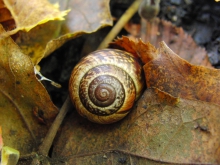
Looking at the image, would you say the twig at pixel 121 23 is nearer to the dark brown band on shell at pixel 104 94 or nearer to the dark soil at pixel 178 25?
the dark soil at pixel 178 25

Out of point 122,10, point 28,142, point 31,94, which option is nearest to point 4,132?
point 28,142

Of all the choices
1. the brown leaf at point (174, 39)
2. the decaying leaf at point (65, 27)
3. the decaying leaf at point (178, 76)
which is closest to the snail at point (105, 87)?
the decaying leaf at point (178, 76)

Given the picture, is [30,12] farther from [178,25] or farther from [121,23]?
[178,25]

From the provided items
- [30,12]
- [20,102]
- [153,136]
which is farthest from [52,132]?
Answer: [30,12]

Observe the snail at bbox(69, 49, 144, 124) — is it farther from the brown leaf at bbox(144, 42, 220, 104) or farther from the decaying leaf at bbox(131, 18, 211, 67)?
the decaying leaf at bbox(131, 18, 211, 67)

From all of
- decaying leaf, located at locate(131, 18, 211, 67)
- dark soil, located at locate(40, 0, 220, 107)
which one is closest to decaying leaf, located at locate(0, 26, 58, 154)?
dark soil, located at locate(40, 0, 220, 107)
